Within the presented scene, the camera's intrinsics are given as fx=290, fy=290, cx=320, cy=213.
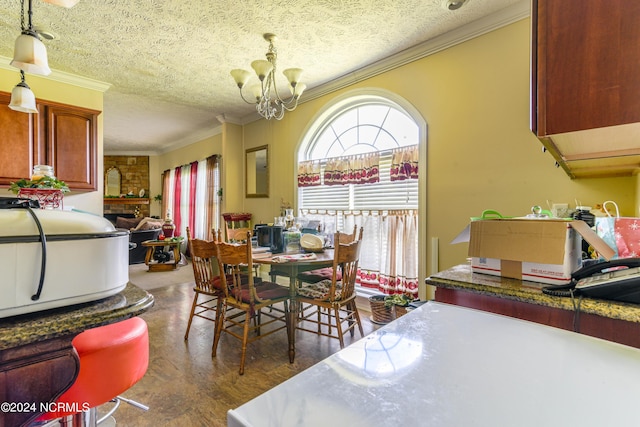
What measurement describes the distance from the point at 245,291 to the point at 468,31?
2.85 metres

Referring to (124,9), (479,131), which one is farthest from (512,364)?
(124,9)

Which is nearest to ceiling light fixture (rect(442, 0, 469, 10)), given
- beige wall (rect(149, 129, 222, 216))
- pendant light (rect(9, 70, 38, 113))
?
pendant light (rect(9, 70, 38, 113))

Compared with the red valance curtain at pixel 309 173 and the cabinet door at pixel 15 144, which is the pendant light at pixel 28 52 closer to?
the cabinet door at pixel 15 144

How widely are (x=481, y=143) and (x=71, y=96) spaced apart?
177 inches

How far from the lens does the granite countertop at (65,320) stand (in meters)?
0.54

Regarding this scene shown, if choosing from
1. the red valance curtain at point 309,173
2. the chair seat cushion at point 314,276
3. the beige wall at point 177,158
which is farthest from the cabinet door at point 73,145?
the chair seat cushion at point 314,276

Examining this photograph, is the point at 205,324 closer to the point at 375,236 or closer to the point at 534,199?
the point at 375,236

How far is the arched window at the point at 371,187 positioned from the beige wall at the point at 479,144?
0.22 metres

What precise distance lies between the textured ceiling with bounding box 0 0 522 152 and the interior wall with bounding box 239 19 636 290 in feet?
0.90

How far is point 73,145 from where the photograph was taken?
327 cm

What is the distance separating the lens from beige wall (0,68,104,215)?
10.0ft

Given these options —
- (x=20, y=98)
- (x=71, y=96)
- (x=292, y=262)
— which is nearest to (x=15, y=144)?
(x=71, y=96)

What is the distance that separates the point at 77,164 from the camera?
329cm

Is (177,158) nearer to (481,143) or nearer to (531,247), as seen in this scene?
(481,143)
